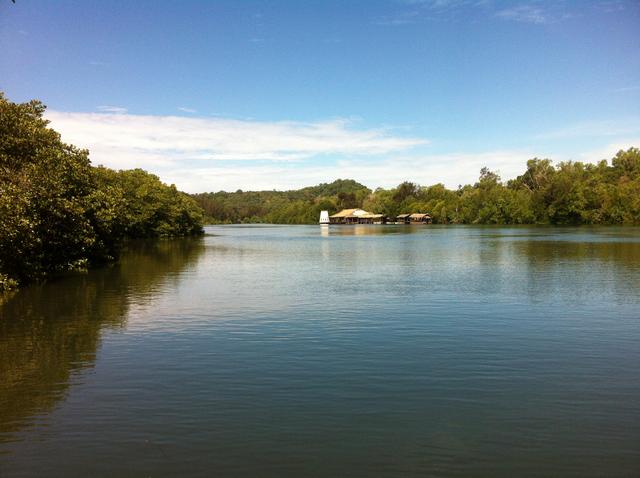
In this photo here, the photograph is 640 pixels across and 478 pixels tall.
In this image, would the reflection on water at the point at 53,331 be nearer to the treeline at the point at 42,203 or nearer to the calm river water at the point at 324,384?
the calm river water at the point at 324,384

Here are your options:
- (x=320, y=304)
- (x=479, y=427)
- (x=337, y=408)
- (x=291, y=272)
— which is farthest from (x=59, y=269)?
(x=479, y=427)

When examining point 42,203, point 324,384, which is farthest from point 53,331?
point 42,203

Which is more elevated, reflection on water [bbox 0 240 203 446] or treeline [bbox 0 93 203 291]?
treeline [bbox 0 93 203 291]

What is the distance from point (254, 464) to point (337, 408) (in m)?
3.32

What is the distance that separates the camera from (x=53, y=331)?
2311cm

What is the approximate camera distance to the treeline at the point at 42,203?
31812 mm

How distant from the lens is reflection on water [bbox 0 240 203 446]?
1463 centimetres

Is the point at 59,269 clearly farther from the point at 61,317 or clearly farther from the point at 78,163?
the point at 61,317

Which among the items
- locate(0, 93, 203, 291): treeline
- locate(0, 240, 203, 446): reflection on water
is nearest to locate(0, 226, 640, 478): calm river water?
locate(0, 240, 203, 446): reflection on water

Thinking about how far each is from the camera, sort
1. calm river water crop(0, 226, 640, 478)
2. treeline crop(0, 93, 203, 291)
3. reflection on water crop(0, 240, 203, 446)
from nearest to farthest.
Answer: calm river water crop(0, 226, 640, 478) → reflection on water crop(0, 240, 203, 446) → treeline crop(0, 93, 203, 291)

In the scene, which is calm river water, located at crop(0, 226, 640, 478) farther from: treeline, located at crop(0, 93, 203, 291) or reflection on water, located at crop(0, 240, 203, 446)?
treeline, located at crop(0, 93, 203, 291)

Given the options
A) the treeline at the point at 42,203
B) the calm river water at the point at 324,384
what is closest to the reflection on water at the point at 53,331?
the calm river water at the point at 324,384

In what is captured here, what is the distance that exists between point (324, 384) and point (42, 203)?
27470 mm

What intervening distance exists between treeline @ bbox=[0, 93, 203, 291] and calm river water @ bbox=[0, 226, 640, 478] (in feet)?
14.8
